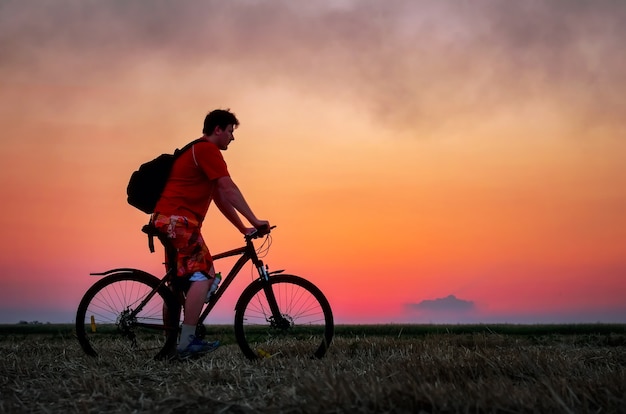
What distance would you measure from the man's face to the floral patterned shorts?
87 cm

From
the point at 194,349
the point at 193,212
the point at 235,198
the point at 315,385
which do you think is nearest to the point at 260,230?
the point at 235,198

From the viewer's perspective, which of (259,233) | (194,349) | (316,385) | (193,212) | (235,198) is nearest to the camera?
(316,385)

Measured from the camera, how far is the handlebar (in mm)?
7418

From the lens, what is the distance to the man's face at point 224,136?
289 inches

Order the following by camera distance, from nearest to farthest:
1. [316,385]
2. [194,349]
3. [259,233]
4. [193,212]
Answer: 1. [316,385]
2. [194,349]
3. [193,212]
4. [259,233]

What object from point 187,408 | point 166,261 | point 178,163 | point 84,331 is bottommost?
point 187,408

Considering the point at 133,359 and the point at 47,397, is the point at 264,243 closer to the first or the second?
the point at 133,359

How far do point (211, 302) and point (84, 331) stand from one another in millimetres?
1447

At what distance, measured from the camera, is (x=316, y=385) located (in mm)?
4738

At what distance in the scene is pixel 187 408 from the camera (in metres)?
4.77

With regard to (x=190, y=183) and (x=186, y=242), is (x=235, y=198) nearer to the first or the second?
(x=190, y=183)

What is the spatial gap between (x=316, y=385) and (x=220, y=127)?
11.5ft

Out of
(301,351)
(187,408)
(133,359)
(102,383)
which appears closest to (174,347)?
(133,359)

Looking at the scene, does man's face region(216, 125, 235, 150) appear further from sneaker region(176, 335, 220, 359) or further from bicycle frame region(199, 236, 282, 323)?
sneaker region(176, 335, 220, 359)
